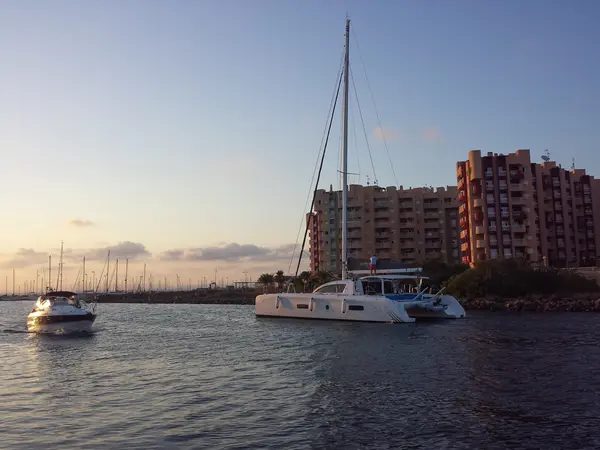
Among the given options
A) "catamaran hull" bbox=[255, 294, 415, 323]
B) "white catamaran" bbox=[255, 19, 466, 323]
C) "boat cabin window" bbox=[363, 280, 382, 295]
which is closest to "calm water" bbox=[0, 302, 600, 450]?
"catamaran hull" bbox=[255, 294, 415, 323]

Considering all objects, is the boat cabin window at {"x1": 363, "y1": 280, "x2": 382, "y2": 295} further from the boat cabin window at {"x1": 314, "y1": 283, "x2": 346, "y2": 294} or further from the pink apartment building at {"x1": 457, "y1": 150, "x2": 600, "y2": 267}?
the pink apartment building at {"x1": 457, "y1": 150, "x2": 600, "y2": 267}

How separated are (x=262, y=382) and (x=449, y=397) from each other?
6.63 meters

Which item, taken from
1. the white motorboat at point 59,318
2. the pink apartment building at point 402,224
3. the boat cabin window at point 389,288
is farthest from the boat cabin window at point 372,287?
the pink apartment building at point 402,224

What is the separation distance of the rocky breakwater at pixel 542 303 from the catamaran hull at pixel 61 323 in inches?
1658

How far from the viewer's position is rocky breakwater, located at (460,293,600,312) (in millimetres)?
58469

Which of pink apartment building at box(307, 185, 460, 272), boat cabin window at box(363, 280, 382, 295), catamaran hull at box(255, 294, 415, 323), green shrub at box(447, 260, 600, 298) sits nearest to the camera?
catamaran hull at box(255, 294, 415, 323)

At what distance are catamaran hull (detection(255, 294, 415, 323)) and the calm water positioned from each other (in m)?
7.55

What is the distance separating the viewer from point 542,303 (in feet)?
→ 205

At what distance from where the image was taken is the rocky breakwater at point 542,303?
58.5 meters

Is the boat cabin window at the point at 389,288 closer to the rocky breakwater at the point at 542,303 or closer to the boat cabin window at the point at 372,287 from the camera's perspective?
the boat cabin window at the point at 372,287

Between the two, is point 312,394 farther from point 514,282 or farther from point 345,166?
point 514,282

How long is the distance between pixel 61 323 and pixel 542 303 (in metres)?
48.4

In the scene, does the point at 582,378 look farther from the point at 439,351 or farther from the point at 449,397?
the point at 439,351

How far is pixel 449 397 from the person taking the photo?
16953mm
